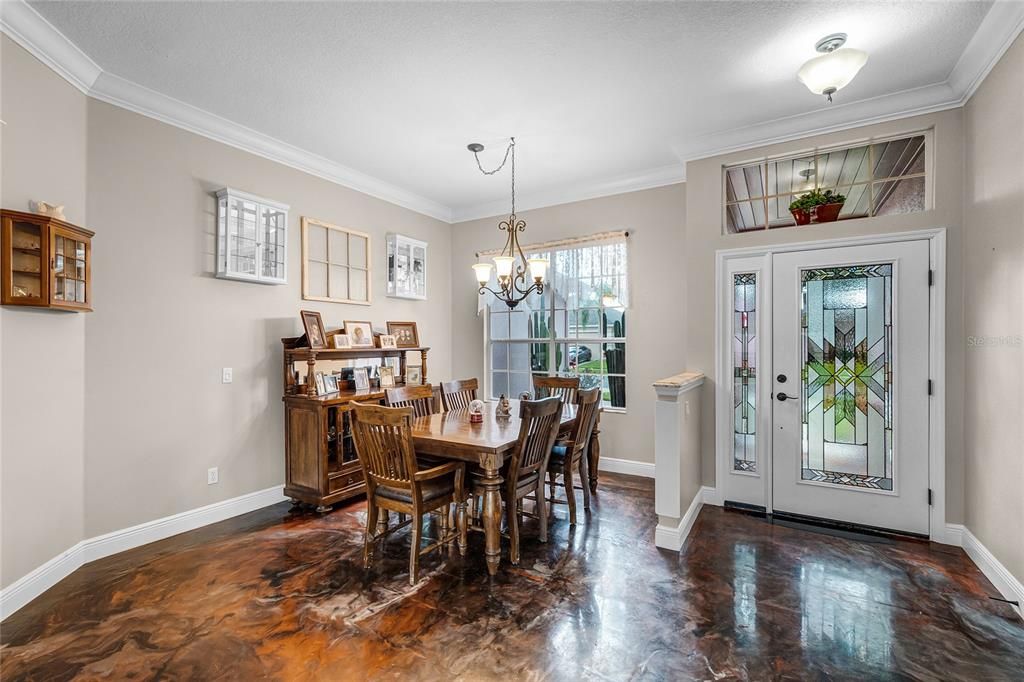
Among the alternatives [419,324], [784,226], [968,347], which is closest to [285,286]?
[419,324]

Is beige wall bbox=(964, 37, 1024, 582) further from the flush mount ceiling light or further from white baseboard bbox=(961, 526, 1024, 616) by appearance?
the flush mount ceiling light

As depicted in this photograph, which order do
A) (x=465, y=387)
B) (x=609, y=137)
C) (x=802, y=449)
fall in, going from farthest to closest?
(x=465, y=387) → (x=609, y=137) → (x=802, y=449)

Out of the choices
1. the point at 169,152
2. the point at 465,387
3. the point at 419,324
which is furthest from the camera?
the point at 419,324

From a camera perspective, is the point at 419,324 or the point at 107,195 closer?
the point at 107,195

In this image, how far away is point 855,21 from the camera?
237cm

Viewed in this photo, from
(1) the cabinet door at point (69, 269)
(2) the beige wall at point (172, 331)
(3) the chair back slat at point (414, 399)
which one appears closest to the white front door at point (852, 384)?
(3) the chair back slat at point (414, 399)

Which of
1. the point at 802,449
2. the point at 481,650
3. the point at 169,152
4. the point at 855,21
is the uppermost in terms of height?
the point at 855,21

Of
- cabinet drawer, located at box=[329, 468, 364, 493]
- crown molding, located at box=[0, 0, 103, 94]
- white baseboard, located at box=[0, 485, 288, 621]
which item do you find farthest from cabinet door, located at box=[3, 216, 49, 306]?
cabinet drawer, located at box=[329, 468, 364, 493]

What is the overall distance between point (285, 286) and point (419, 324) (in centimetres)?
169

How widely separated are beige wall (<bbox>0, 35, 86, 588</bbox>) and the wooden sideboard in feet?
4.24

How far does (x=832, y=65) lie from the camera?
2.44 meters

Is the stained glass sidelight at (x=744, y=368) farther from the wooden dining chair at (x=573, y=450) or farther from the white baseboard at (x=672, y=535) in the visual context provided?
the wooden dining chair at (x=573, y=450)

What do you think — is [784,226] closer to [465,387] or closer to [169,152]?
[465,387]

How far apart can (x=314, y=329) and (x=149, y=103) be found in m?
1.86
